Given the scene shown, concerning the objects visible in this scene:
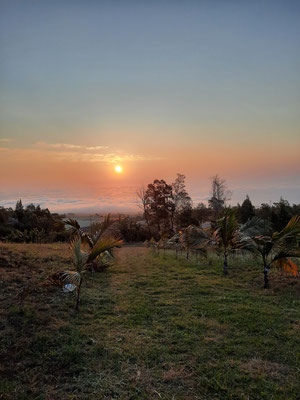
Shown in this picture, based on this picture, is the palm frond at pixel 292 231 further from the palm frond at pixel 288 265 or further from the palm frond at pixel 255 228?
the palm frond at pixel 255 228

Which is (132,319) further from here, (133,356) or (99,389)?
(99,389)

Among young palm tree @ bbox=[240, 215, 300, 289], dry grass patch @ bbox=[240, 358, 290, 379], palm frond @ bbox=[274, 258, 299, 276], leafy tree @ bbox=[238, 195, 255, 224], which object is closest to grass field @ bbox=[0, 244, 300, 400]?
dry grass patch @ bbox=[240, 358, 290, 379]

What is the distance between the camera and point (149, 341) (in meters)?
3.65

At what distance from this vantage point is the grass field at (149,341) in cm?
267

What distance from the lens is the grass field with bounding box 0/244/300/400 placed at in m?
2.67

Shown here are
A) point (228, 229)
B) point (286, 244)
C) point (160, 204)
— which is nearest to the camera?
point (286, 244)

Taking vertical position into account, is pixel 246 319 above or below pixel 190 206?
below

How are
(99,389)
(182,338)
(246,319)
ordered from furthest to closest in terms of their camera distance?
(246,319) < (182,338) < (99,389)

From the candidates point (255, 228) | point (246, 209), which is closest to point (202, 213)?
point (246, 209)

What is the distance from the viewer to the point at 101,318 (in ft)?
14.7

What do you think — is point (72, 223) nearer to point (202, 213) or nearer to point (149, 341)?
point (149, 341)

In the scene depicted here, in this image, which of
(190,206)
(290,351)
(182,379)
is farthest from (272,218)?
(182,379)

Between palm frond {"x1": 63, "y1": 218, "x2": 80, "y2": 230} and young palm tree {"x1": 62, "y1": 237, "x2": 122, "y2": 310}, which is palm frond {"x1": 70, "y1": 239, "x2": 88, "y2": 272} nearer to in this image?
young palm tree {"x1": 62, "y1": 237, "x2": 122, "y2": 310}

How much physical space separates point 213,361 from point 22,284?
417 centimetres
